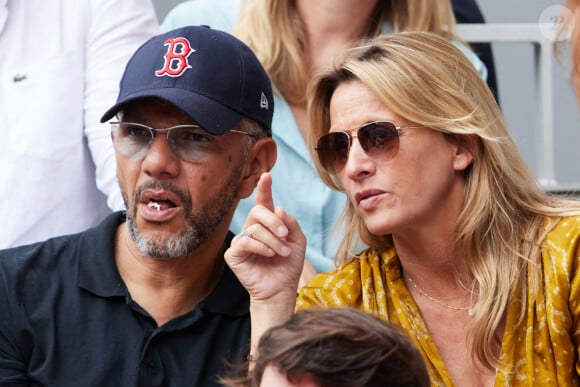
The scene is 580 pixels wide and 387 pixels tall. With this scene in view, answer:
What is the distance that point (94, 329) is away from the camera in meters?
3.06

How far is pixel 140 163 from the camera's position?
310 centimetres

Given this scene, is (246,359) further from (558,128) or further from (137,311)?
(558,128)

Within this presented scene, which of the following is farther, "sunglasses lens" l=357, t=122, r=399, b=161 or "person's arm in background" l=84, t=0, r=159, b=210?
"person's arm in background" l=84, t=0, r=159, b=210

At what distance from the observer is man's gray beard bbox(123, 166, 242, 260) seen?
309cm

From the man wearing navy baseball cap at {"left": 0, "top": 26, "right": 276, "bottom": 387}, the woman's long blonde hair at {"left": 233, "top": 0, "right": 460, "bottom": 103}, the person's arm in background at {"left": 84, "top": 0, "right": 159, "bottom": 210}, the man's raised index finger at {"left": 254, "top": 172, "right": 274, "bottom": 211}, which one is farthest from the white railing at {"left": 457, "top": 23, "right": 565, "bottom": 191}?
the man's raised index finger at {"left": 254, "top": 172, "right": 274, "bottom": 211}

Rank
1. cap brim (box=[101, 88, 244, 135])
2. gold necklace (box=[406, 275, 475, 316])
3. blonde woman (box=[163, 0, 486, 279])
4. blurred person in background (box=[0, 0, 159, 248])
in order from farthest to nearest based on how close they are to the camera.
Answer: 1. blonde woman (box=[163, 0, 486, 279])
2. blurred person in background (box=[0, 0, 159, 248])
3. gold necklace (box=[406, 275, 475, 316])
4. cap brim (box=[101, 88, 244, 135])

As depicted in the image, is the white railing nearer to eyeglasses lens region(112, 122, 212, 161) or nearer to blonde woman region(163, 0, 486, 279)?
blonde woman region(163, 0, 486, 279)

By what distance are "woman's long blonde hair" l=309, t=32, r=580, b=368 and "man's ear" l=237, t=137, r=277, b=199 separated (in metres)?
0.16

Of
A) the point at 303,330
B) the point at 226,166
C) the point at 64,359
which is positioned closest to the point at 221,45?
the point at 226,166

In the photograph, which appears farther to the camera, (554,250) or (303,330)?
(554,250)

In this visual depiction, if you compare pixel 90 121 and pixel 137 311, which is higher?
pixel 90 121

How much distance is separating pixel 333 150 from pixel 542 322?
70cm

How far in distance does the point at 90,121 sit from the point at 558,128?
2.47 m

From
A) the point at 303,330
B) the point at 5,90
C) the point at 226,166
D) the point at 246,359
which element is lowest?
the point at 246,359
